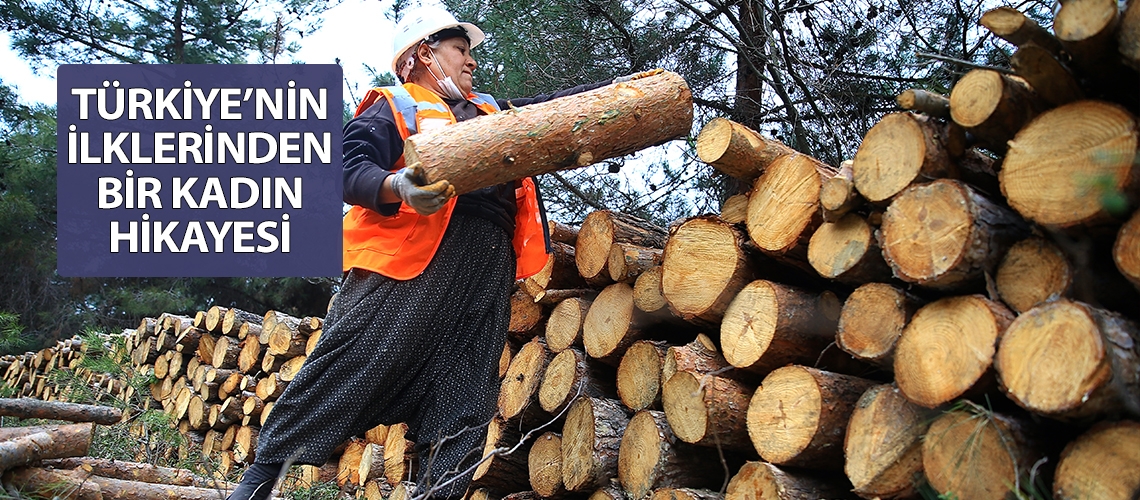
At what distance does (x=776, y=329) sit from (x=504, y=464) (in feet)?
4.43

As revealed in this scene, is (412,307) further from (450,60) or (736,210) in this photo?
(736,210)

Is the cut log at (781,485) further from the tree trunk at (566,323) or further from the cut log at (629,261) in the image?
the tree trunk at (566,323)

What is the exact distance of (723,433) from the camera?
269 cm

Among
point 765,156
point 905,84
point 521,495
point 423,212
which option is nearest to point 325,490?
point 521,495

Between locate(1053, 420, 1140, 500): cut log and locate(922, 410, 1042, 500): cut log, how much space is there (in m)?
0.10

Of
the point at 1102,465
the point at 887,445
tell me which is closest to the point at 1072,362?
the point at 1102,465

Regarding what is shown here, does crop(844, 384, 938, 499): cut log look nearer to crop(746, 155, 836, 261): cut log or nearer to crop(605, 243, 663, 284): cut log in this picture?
crop(746, 155, 836, 261): cut log

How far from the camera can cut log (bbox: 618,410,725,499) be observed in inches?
110

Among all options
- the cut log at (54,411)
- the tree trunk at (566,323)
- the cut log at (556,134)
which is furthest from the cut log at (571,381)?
the cut log at (54,411)

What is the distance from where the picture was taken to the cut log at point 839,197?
2379 mm

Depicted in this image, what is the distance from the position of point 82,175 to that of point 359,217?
8445 millimetres

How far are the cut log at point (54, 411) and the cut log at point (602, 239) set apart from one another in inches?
82.5

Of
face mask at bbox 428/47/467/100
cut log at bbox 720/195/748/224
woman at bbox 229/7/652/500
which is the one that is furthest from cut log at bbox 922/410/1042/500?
face mask at bbox 428/47/467/100

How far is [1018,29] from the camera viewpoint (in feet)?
6.51
